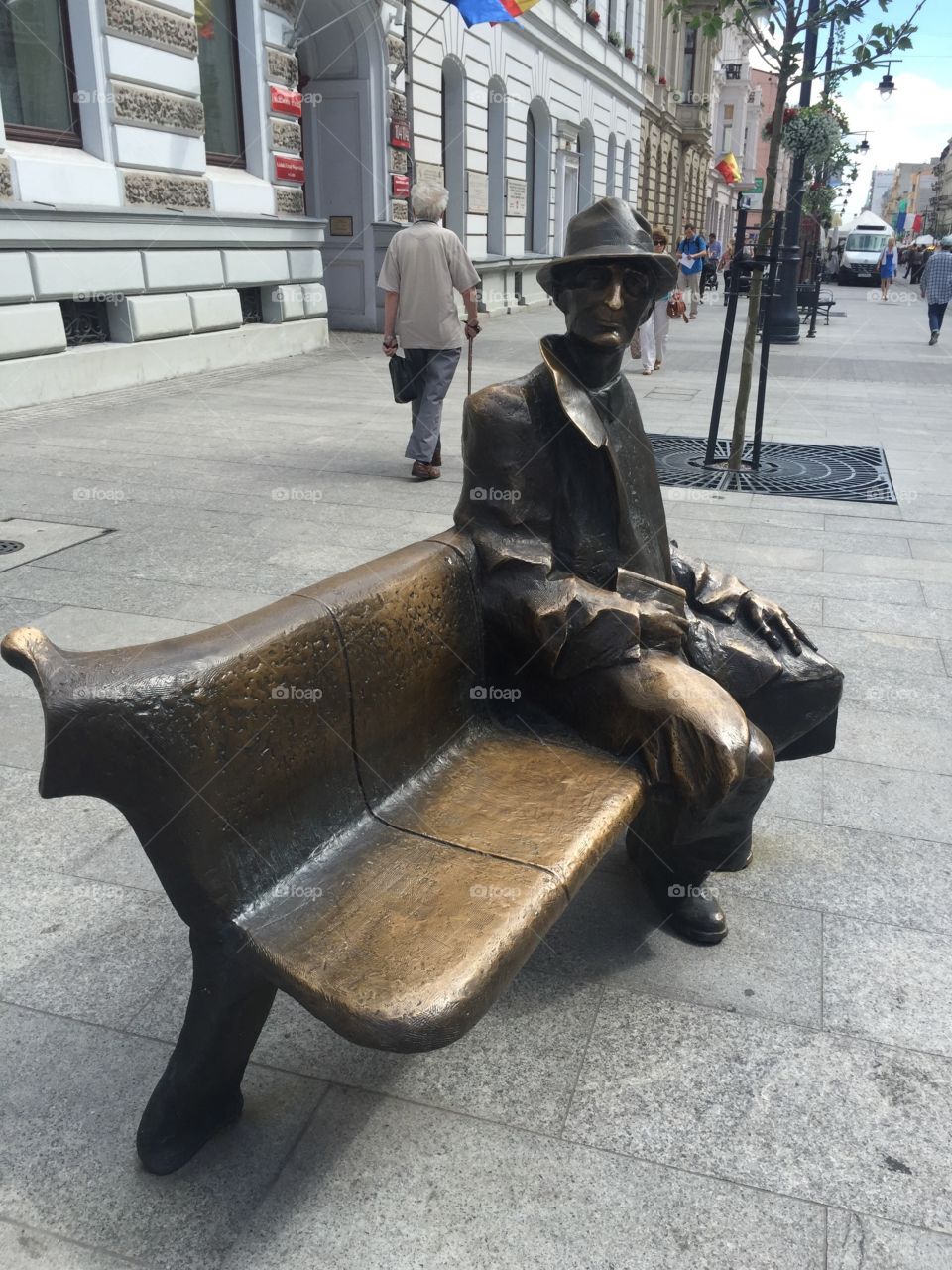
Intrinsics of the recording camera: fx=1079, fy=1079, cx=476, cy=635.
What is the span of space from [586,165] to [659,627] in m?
30.4

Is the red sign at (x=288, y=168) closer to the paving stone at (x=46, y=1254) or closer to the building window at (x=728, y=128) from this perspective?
the paving stone at (x=46, y=1254)

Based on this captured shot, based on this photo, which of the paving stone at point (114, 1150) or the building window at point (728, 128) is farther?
the building window at point (728, 128)

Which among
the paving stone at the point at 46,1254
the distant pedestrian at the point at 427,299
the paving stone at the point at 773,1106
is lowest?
the paving stone at the point at 773,1106

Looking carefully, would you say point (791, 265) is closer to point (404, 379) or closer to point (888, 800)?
point (404, 379)

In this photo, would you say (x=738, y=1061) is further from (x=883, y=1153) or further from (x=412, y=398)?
(x=412, y=398)

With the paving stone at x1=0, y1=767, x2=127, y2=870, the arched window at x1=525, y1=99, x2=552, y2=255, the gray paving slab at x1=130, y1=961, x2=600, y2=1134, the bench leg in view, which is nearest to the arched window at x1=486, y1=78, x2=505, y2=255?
the arched window at x1=525, y1=99, x2=552, y2=255

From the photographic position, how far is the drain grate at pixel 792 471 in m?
7.84

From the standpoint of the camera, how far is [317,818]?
228cm

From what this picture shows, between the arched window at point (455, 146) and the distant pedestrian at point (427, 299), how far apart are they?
1324 cm

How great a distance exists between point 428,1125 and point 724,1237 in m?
0.61

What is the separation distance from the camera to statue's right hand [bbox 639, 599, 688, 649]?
2.74 meters

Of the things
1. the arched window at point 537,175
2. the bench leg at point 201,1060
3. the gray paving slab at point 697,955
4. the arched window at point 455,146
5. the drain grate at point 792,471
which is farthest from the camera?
the arched window at point 537,175

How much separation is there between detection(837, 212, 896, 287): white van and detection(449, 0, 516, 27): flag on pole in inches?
1312

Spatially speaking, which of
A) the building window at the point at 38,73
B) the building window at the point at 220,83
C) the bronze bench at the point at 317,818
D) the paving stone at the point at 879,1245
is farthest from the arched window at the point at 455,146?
the paving stone at the point at 879,1245
